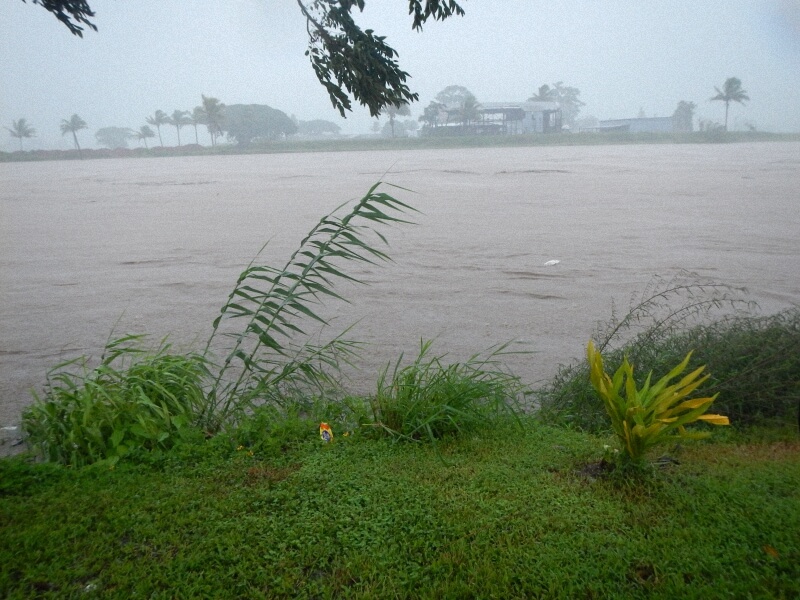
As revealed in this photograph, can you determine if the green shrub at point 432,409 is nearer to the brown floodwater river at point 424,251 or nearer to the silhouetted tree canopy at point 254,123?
the brown floodwater river at point 424,251

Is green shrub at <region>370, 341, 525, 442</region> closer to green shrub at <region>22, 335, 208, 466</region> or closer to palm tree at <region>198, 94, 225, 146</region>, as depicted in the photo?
green shrub at <region>22, 335, 208, 466</region>

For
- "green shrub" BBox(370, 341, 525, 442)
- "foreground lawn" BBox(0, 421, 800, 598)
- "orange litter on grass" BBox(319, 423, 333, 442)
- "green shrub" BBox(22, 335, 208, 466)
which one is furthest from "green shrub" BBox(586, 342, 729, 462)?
"green shrub" BBox(22, 335, 208, 466)

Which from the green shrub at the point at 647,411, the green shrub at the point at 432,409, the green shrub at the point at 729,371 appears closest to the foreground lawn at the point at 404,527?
the green shrub at the point at 647,411

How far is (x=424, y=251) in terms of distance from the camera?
8.59 m

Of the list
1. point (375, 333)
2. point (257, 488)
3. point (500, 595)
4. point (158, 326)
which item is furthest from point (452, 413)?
point (158, 326)

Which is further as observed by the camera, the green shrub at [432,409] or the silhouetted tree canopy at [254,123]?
the silhouetted tree canopy at [254,123]

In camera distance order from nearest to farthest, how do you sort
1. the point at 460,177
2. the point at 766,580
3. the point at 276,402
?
the point at 766,580
the point at 276,402
the point at 460,177

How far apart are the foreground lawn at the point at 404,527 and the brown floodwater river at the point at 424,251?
1.85m

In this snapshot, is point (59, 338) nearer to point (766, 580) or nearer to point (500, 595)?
point (500, 595)

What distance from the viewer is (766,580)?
1.60 meters

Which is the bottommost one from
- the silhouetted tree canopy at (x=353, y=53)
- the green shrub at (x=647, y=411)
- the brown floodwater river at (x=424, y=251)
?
the brown floodwater river at (x=424, y=251)

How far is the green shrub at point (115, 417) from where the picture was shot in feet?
8.52

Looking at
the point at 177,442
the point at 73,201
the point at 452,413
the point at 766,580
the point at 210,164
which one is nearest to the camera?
the point at 766,580

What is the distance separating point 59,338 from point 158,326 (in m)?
0.73
